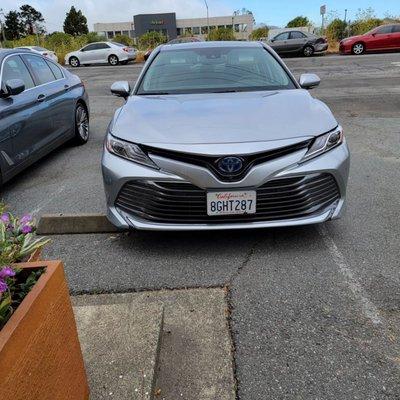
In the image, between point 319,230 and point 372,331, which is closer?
point 372,331

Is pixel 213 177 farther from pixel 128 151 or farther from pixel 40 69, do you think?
pixel 40 69

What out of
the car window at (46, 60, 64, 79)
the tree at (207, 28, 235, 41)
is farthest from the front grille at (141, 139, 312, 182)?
the tree at (207, 28, 235, 41)

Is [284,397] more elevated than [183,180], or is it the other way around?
[183,180]

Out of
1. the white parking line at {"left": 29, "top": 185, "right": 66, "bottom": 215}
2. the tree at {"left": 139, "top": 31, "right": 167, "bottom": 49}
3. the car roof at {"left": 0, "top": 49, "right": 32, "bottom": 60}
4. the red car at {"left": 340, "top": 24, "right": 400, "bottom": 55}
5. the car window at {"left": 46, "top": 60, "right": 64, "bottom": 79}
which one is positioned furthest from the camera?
the tree at {"left": 139, "top": 31, "right": 167, "bottom": 49}

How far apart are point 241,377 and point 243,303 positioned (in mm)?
626

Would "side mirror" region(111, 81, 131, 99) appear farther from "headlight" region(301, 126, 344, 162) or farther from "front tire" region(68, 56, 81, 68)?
"front tire" region(68, 56, 81, 68)

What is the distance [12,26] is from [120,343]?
7925 centimetres

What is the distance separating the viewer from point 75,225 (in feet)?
12.5

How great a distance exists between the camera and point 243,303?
2801 mm

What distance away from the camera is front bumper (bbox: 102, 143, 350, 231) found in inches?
120

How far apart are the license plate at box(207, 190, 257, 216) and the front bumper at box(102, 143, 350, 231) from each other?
0.05 meters

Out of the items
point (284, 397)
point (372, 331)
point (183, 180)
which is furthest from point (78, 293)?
point (372, 331)

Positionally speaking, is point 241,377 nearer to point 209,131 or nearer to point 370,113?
point 209,131

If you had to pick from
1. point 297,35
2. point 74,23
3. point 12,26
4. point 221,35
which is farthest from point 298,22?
point 12,26
